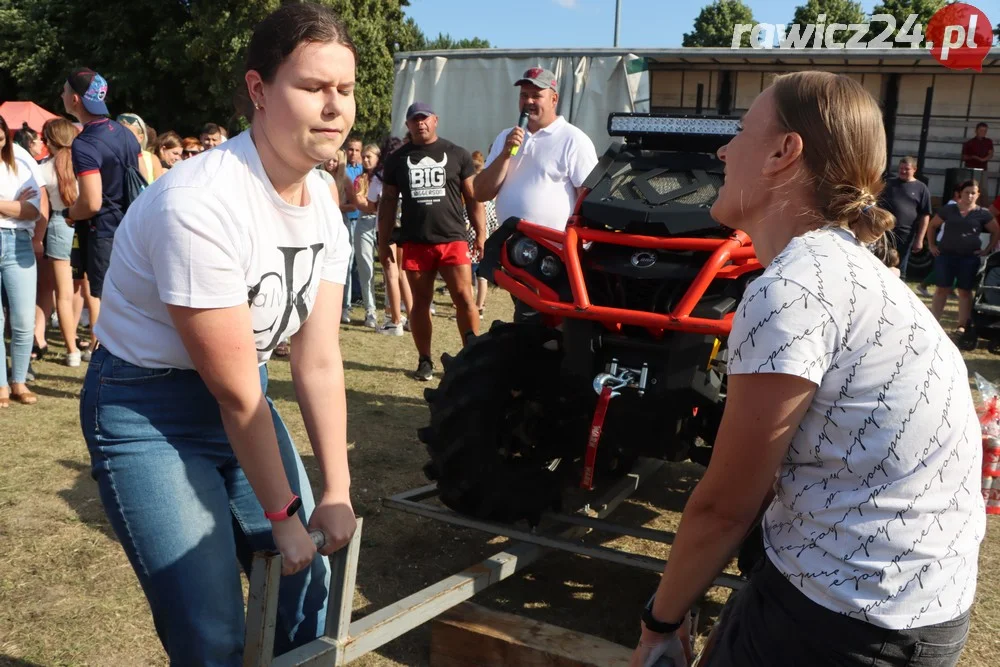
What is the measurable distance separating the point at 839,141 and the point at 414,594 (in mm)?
2030

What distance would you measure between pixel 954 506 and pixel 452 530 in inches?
122

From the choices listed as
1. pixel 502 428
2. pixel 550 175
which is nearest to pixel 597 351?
pixel 502 428

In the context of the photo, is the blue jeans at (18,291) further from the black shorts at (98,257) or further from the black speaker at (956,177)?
the black speaker at (956,177)

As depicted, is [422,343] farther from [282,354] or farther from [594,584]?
[594,584]

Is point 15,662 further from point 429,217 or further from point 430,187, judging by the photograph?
point 430,187

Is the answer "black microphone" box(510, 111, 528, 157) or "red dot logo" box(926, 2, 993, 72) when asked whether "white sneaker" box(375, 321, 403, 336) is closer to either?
"black microphone" box(510, 111, 528, 157)

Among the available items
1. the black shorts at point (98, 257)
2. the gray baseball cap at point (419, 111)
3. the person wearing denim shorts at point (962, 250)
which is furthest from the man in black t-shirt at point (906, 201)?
the black shorts at point (98, 257)

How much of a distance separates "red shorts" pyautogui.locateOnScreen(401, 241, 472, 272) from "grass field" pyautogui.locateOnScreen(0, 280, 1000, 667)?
1.57m

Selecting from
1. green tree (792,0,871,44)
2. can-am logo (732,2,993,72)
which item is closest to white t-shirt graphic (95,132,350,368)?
can-am logo (732,2,993,72)

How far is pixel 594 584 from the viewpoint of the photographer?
389 centimetres

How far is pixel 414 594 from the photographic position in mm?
2961

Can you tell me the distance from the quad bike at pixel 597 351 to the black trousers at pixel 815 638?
69.4 inches

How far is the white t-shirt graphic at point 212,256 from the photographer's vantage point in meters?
1.79

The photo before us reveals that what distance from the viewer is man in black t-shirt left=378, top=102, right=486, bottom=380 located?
6.97 m
